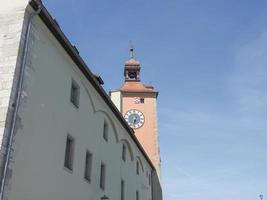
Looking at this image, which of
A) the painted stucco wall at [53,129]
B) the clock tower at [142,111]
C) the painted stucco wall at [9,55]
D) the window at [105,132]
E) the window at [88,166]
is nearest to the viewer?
the painted stucco wall at [9,55]

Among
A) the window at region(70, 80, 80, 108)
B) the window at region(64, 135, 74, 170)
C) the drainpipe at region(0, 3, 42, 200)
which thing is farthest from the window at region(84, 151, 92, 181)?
the drainpipe at region(0, 3, 42, 200)

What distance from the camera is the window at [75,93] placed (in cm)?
1684

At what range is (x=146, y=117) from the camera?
122 ft

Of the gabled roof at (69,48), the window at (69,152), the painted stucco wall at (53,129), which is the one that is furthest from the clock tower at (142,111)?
the window at (69,152)

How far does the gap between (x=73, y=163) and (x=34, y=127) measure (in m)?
3.40

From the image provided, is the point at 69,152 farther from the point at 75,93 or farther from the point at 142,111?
the point at 142,111

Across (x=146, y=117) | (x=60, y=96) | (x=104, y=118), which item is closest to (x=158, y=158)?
(x=146, y=117)

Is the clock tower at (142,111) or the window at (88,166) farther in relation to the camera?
the clock tower at (142,111)

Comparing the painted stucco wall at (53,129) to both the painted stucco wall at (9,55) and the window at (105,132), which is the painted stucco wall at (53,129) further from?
the painted stucco wall at (9,55)

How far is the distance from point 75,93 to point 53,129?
125 inches

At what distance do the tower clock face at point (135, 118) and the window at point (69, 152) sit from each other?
67.7 feet

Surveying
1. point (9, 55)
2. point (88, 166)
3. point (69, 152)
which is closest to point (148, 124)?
point (88, 166)

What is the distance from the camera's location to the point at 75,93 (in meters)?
17.3

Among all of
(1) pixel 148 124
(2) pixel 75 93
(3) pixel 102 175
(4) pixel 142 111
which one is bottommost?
(3) pixel 102 175
